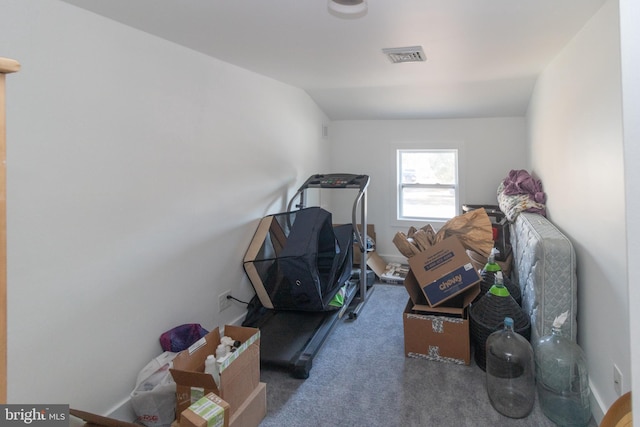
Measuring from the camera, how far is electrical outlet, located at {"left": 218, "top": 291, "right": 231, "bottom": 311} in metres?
2.67

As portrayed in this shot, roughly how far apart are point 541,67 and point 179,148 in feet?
9.31

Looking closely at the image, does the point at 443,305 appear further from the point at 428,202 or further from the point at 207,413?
the point at 428,202

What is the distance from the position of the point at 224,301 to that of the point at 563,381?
217cm

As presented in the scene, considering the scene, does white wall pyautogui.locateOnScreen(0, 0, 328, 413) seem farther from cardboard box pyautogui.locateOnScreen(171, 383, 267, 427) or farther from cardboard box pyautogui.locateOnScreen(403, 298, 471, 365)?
cardboard box pyautogui.locateOnScreen(403, 298, 471, 365)

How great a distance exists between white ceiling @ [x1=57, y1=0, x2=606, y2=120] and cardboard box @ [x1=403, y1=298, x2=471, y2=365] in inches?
69.9

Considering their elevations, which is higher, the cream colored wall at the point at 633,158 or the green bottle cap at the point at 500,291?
the cream colored wall at the point at 633,158

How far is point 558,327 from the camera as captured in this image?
6.28ft

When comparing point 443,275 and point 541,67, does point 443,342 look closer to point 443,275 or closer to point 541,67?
point 443,275

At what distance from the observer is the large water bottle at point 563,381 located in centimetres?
183

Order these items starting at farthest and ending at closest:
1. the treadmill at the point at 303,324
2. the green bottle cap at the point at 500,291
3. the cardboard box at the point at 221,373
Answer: the treadmill at the point at 303,324
the green bottle cap at the point at 500,291
the cardboard box at the point at 221,373

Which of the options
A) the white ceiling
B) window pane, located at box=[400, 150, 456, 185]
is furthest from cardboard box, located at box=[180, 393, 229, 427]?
window pane, located at box=[400, 150, 456, 185]

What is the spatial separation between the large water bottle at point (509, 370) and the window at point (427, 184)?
2.68 meters

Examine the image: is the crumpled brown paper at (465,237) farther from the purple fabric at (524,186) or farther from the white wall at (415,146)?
the white wall at (415,146)

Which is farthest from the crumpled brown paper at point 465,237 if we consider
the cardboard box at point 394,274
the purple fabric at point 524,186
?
the cardboard box at point 394,274
